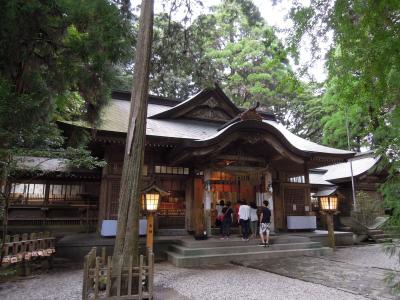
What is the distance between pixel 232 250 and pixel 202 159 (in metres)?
3.52

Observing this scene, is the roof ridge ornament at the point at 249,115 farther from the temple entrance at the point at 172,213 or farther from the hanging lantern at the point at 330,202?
the hanging lantern at the point at 330,202

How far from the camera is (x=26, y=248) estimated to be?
7613 mm

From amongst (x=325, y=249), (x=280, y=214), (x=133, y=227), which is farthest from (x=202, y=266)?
(x=280, y=214)

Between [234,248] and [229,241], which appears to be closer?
[234,248]

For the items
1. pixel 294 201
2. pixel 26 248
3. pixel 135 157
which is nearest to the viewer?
pixel 135 157

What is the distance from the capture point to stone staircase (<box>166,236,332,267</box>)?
8930mm

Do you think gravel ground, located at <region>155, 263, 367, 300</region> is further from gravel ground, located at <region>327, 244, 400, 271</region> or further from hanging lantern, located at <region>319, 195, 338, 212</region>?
hanging lantern, located at <region>319, 195, 338, 212</region>

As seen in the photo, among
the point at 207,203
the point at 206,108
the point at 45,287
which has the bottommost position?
the point at 45,287

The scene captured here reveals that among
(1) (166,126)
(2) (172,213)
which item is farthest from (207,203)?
(1) (166,126)

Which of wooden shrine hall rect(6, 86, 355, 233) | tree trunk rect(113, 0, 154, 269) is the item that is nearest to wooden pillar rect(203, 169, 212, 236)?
wooden shrine hall rect(6, 86, 355, 233)

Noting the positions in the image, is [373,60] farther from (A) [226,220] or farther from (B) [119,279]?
(A) [226,220]

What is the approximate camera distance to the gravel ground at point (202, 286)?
5645mm

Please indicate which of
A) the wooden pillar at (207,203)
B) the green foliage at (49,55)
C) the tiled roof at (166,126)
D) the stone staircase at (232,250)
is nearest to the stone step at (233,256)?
the stone staircase at (232,250)

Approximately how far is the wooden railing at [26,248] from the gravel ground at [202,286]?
1.68 feet
